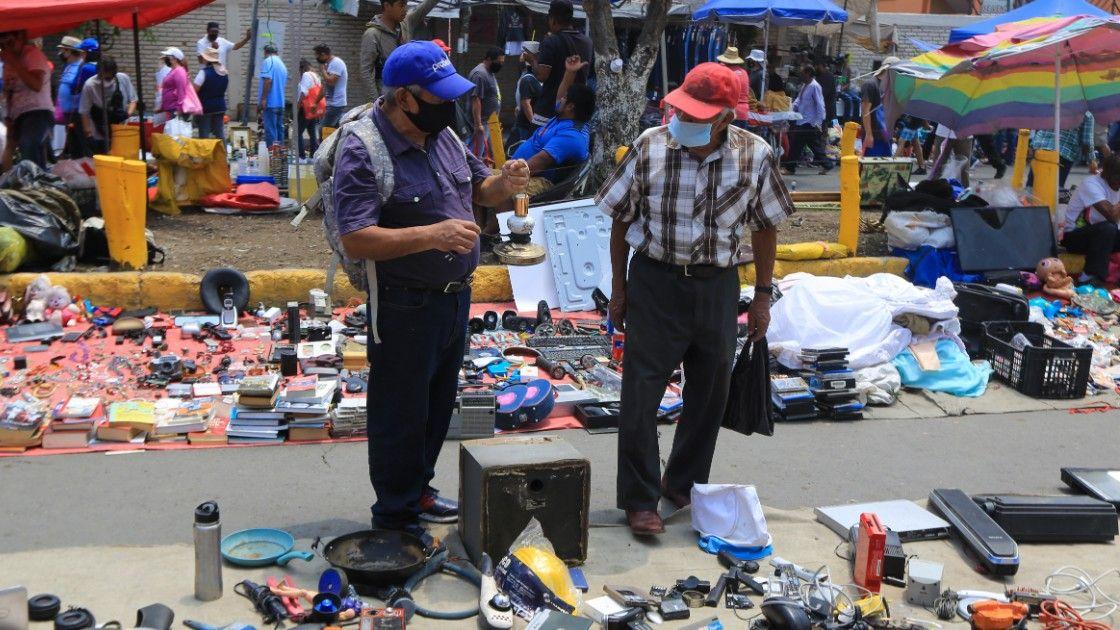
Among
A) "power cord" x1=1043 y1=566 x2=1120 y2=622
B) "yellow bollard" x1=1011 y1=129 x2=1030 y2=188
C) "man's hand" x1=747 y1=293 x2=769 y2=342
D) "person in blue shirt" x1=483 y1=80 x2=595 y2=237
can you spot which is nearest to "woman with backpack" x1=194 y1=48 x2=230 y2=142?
"person in blue shirt" x1=483 y1=80 x2=595 y2=237

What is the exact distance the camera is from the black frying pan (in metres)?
4.09

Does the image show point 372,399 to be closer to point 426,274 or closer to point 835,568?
point 426,274

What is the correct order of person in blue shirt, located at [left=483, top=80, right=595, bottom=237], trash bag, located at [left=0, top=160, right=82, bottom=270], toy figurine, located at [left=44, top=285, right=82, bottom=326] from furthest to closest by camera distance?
person in blue shirt, located at [left=483, top=80, right=595, bottom=237] → trash bag, located at [left=0, top=160, right=82, bottom=270] → toy figurine, located at [left=44, top=285, right=82, bottom=326]

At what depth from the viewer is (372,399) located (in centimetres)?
429

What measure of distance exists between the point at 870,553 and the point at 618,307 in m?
1.55

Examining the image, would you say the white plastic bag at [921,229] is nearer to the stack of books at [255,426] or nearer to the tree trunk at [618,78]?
the tree trunk at [618,78]

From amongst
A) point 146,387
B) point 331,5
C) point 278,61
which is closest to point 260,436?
point 146,387

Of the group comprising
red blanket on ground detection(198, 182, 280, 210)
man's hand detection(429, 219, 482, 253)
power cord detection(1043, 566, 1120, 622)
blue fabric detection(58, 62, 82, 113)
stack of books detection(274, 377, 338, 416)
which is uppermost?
blue fabric detection(58, 62, 82, 113)

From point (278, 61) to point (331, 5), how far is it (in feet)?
13.4

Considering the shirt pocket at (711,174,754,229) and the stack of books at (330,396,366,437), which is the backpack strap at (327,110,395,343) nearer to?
→ the shirt pocket at (711,174,754,229)

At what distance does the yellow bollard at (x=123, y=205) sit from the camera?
27.2 ft

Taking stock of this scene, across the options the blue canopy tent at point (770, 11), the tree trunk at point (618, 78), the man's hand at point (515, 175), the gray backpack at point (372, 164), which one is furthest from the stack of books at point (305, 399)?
the blue canopy tent at point (770, 11)

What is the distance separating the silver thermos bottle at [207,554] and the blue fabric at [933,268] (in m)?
7.34

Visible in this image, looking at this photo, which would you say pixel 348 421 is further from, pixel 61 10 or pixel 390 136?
pixel 61 10
